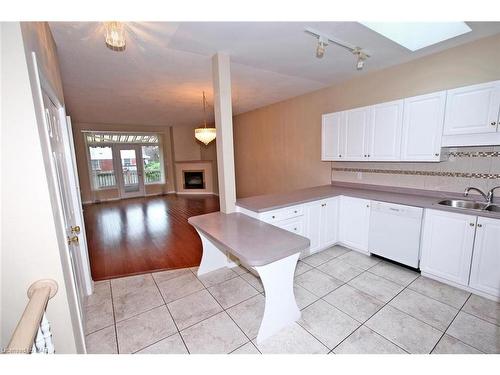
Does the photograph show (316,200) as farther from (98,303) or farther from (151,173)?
(151,173)

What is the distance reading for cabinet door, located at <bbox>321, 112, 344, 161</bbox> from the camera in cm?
333

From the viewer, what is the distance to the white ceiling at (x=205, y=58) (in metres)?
1.97

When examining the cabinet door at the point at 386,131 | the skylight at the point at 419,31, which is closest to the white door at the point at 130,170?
the cabinet door at the point at 386,131

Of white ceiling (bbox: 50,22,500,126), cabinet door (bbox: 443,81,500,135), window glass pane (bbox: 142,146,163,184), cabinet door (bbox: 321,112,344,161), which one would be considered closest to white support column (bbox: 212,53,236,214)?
white ceiling (bbox: 50,22,500,126)

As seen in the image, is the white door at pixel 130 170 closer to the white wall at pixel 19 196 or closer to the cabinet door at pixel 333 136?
the cabinet door at pixel 333 136

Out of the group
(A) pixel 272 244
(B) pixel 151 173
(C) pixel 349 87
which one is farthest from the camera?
(B) pixel 151 173

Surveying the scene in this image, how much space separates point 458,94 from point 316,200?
5.93ft

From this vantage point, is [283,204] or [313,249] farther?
[313,249]

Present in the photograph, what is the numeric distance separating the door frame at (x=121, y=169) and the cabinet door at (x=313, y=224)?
708 cm

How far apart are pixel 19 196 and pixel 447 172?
378 centimetres

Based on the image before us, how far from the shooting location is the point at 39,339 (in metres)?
0.86

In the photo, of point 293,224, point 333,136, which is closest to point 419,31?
point 333,136
